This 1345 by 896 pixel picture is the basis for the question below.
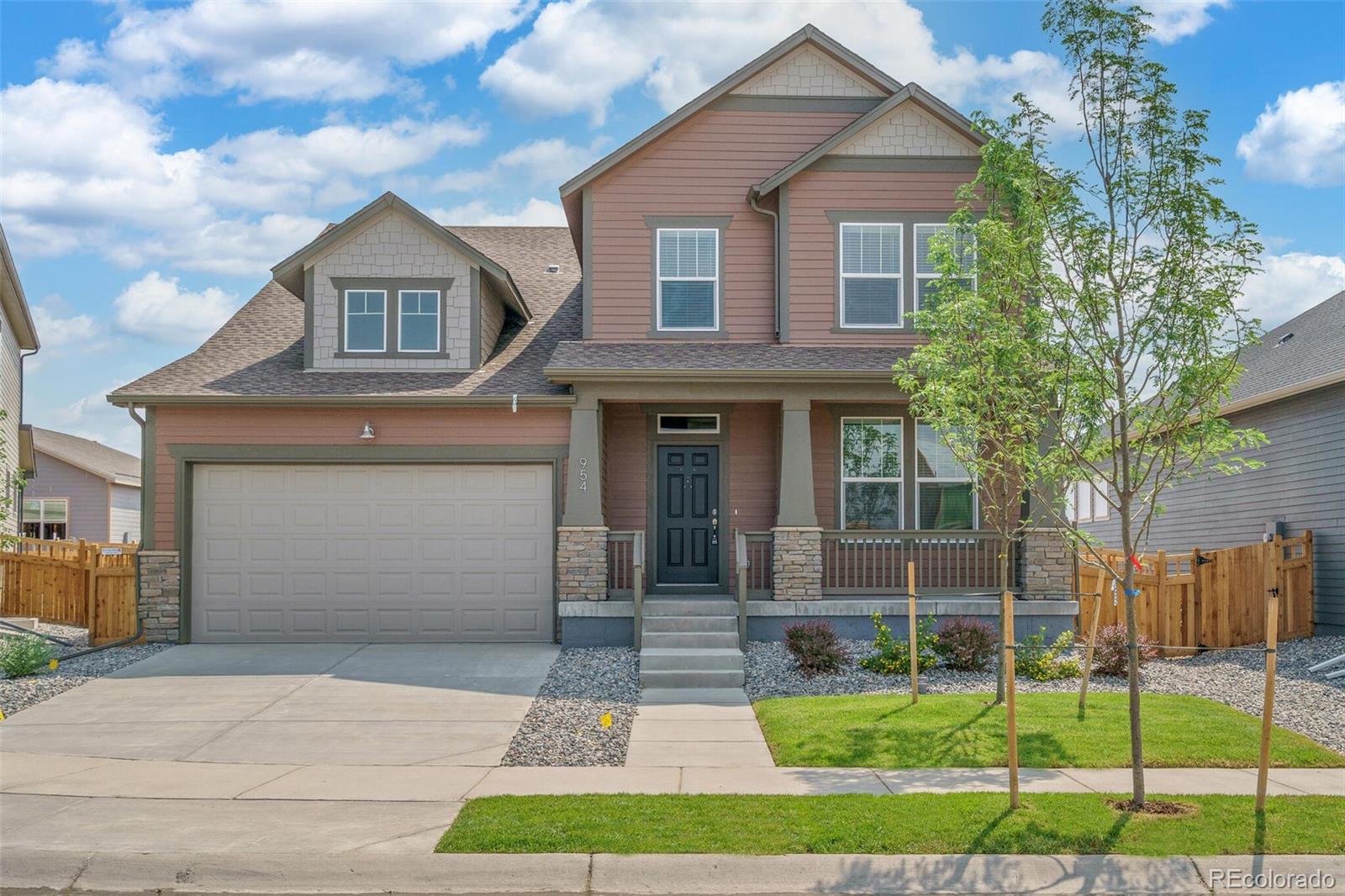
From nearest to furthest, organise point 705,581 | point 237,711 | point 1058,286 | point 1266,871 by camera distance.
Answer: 1. point 1266,871
2. point 1058,286
3. point 237,711
4. point 705,581

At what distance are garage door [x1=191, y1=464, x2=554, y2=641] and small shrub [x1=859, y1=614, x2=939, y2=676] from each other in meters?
4.83

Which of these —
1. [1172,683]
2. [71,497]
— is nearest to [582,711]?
[1172,683]

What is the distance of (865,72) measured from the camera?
17.0 m

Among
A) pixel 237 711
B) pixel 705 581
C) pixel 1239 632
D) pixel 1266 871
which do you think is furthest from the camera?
pixel 705 581

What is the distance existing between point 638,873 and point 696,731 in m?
4.23

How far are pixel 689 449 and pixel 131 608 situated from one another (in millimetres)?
8291

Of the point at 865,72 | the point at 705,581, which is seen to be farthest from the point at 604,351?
the point at 865,72

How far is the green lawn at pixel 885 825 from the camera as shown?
7055 millimetres

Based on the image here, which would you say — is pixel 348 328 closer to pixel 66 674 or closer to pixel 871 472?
pixel 66 674

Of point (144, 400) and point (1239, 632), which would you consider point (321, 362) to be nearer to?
point (144, 400)

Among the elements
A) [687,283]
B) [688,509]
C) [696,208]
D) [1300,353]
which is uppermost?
[696,208]

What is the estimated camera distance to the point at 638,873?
6.67m

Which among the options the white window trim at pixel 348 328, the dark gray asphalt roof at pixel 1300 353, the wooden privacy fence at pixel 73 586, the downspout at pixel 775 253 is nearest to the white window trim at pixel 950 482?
the downspout at pixel 775 253

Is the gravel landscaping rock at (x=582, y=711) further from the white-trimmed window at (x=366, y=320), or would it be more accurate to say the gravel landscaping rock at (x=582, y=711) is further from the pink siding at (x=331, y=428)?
A: the white-trimmed window at (x=366, y=320)
